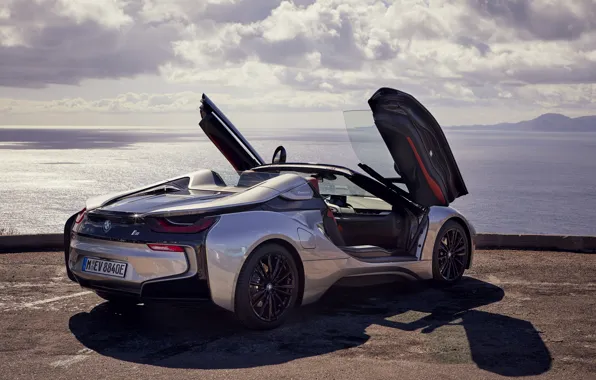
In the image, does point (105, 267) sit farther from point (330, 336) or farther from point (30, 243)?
point (30, 243)

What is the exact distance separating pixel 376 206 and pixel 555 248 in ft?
13.6

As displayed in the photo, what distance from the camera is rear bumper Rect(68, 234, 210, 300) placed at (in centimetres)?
600

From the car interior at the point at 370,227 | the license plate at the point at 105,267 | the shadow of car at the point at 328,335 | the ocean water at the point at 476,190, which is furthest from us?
the ocean water at the point at 476,190

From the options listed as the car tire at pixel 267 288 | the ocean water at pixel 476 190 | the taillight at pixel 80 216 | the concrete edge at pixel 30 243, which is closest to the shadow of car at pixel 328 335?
the car tire at pixel 267 288

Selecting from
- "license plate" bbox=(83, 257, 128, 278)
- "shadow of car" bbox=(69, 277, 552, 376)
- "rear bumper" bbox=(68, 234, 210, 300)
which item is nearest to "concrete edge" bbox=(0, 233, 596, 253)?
"shadow of car" bbox=(69, 277, 552, 376)

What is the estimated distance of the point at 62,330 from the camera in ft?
20.6

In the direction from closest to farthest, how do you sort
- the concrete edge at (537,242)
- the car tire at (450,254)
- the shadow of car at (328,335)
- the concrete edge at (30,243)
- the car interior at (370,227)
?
the shadow of car at (328,335) → the car interior at (370,227) → the car tire at (450,254) → the concrete edge at (30,243) → the concrete edge at (537,242)

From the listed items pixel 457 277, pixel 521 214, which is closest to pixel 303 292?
pixel 457 277

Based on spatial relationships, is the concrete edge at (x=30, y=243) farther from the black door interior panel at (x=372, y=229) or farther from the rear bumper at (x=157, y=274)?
the rear bumper at (x=157, y=274)

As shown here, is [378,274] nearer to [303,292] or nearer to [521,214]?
[303,292]

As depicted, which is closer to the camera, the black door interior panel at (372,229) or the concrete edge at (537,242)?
the black door interior panel at (372,229)

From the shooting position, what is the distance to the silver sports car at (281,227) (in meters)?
6.06

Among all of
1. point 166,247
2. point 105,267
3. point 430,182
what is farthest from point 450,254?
point 105,267

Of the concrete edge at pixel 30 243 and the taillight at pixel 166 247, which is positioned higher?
the taillight at pixel 166 247
